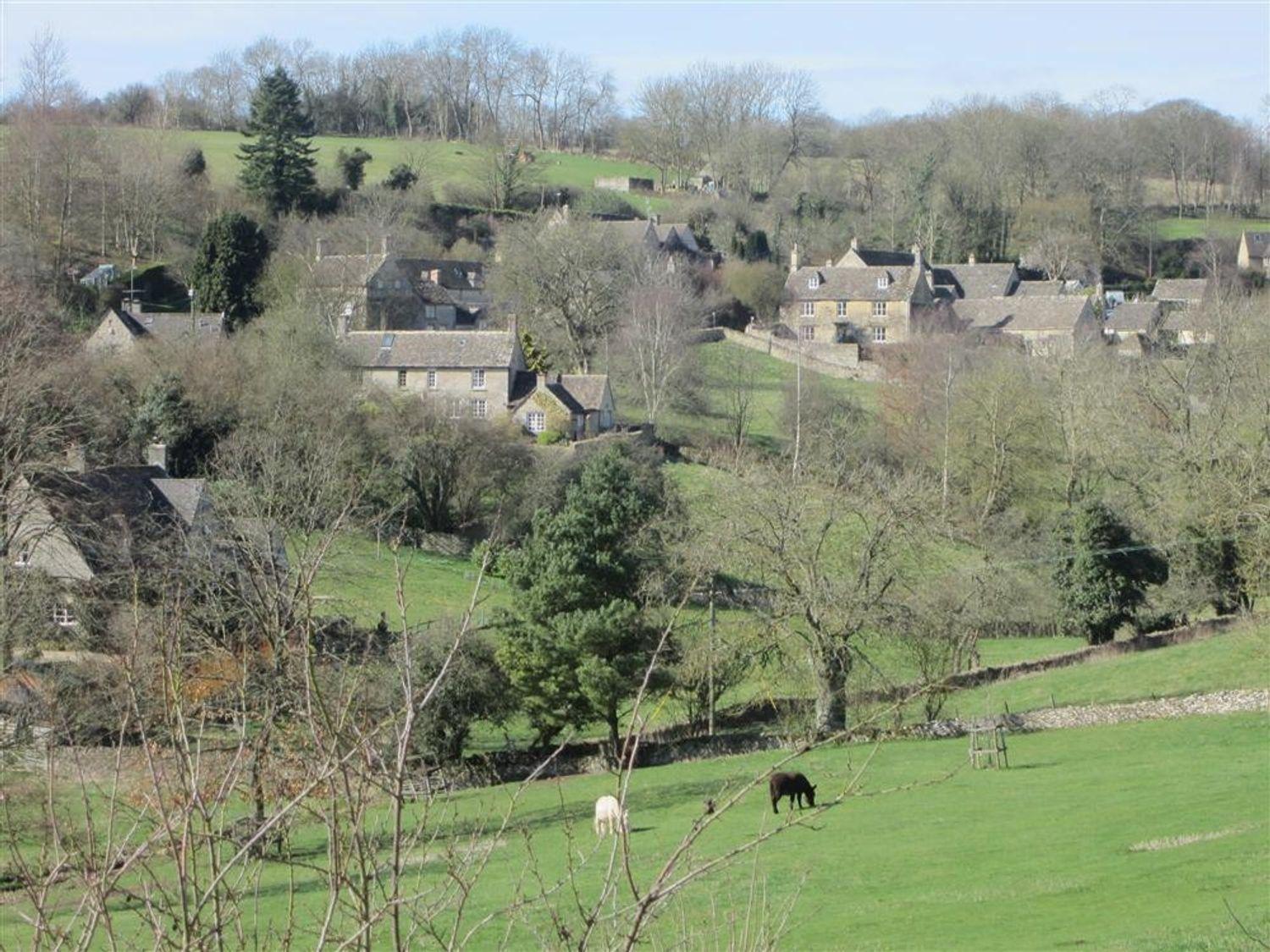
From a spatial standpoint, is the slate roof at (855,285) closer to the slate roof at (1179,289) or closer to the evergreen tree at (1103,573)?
the slate roof at (1179,289)

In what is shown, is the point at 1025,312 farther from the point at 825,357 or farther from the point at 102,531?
the point at 102,531

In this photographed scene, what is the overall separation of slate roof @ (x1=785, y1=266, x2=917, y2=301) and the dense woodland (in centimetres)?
325

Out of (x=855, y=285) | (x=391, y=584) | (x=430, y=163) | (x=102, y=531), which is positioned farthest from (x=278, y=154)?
(x=102, y=531)

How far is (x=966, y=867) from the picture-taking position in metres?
19.1

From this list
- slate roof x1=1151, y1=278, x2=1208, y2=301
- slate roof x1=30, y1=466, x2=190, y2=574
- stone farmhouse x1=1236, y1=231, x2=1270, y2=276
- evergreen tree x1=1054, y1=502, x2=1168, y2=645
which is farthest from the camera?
stone farmhouse x1=1236, y1=231, x2=1270, y2=276

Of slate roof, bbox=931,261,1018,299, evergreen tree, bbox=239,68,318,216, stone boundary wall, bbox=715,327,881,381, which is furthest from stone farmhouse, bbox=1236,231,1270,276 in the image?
evergreen tree, bbox=239,68,318,216

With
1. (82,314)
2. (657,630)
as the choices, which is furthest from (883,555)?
(82,314)

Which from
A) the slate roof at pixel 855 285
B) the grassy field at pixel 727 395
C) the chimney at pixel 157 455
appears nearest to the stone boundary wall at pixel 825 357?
the grassy field at pixel 727 395

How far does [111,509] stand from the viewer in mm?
38781

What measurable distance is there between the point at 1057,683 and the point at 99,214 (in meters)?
56.4

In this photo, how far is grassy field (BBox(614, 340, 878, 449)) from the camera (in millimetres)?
63375

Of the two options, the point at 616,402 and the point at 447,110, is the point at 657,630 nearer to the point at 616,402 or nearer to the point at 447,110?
the point at 616,402

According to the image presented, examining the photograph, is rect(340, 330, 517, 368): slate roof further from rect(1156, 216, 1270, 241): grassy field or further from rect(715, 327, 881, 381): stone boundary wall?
rect(1156, 216, 1270, 241): grassy field

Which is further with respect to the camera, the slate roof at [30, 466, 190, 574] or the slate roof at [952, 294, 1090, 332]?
the slate roof at [952, 294, 1090, 332]
